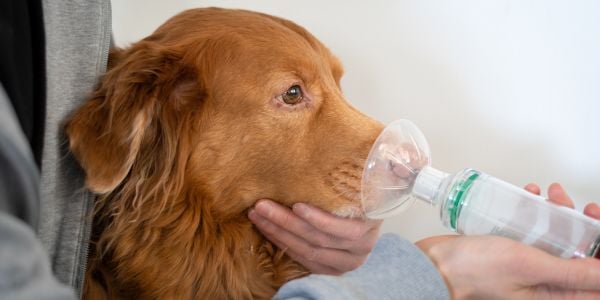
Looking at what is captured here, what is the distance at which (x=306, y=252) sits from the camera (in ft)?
4.05

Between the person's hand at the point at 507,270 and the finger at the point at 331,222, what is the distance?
24 cm

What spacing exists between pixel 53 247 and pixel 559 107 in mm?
1204

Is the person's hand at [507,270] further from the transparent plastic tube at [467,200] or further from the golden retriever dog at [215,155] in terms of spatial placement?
the golden retriever dog at [215,155]

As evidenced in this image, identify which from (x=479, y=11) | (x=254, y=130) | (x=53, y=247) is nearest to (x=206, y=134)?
(x=254, y=130)

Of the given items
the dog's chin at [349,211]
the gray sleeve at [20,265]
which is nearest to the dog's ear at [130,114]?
the dog's chin at [349,211]

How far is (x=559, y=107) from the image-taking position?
1.43 meters

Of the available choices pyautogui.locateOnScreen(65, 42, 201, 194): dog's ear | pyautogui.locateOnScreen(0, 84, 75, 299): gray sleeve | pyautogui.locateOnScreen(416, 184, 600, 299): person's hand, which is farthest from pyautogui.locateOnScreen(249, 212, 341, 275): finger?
pyautogui.locateOnScreen(0, 84, 75, 299): gray sleeve

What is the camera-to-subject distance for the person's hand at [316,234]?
117 cm

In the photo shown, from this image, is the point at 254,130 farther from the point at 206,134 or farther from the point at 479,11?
the point at 479,11

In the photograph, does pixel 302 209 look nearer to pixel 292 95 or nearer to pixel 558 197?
pixel 292 95

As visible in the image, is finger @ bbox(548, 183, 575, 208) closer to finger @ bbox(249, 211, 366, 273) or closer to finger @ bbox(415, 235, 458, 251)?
→ finger @ bbox(415, 235, 458, 251)

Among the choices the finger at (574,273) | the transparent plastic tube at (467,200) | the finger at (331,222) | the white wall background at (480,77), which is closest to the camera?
the finger at (574,273)

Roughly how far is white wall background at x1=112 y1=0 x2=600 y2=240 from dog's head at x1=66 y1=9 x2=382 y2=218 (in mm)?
494

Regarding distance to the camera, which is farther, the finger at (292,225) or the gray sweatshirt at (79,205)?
the finger at (292,225)
